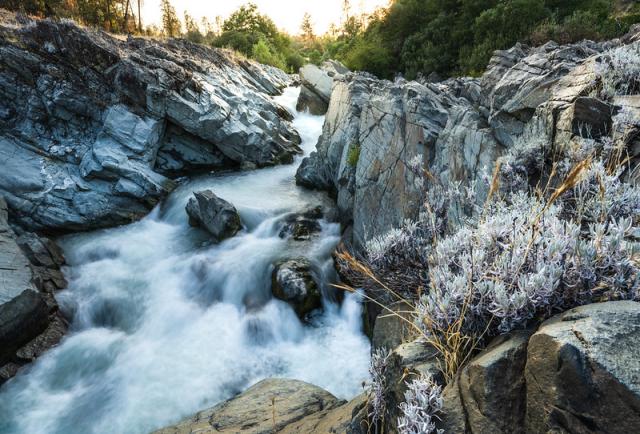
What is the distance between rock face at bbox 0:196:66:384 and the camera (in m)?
Result: 7.70

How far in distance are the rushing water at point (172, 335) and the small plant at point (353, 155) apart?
7.66 ft

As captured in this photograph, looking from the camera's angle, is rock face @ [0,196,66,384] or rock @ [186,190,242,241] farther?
rock @ [186,190,242,241]

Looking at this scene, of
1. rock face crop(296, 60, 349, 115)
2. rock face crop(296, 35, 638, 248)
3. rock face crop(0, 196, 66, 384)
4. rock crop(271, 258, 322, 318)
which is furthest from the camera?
rock face crop(296, 60, 349, 115)

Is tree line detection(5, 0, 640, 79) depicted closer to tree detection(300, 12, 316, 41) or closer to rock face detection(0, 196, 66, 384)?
rock face detection(0, 196, 66, 384)

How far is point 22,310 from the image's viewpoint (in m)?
7.97

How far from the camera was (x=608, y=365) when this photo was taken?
1.71m

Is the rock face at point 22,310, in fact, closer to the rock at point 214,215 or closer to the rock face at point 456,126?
the rock at point 214,215

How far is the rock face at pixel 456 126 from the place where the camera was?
498 cm

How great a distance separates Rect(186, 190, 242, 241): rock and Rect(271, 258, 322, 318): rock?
121 inches

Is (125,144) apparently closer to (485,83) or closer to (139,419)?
(139,419)

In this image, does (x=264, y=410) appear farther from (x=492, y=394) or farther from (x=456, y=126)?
(x=456, y=126)

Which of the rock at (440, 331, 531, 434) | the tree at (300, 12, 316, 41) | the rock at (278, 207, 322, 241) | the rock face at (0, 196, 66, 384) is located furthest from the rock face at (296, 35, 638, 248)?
the tree at (300, 12, 316, 41)

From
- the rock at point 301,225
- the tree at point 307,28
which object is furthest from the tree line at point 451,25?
the tree at point 307,28

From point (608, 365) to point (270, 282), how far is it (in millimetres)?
8655
